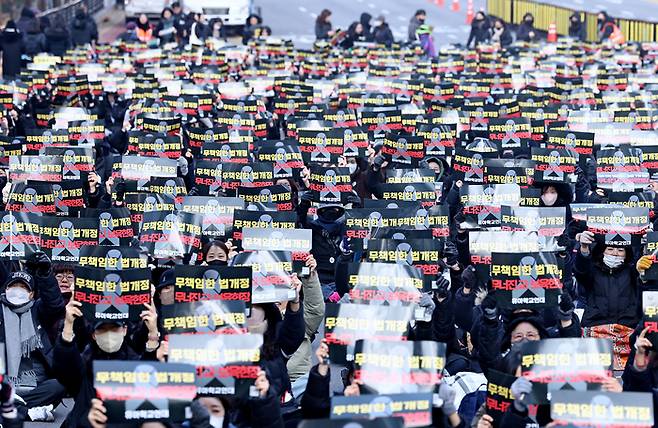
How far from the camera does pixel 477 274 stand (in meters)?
13.0

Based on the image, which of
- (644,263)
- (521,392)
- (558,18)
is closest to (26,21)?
(558,18)

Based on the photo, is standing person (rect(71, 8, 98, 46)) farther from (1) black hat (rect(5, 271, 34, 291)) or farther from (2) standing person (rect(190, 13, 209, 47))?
(1) black hat (rect(5, 271, 34, 291))

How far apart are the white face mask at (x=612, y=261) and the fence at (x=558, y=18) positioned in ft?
92.9

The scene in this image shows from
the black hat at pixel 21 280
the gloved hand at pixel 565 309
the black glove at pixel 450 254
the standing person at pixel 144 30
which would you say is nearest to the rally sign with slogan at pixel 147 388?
the black hat at pixel 21 280

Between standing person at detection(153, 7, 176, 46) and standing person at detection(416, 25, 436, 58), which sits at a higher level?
standing person at detection(153, 7, 176, 46)

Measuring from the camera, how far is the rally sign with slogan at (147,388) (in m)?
9.25

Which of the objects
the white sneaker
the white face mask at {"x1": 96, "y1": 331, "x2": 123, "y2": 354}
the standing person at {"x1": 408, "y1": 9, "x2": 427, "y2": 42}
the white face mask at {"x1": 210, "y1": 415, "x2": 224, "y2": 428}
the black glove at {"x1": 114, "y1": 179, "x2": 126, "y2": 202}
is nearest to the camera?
the white face mask at {"x1": 210, "y1": 415, "x2": 224, "y2": 428}

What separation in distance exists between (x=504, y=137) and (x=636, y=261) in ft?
22.7

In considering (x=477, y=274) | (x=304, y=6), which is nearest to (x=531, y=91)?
(x=477, y=274)

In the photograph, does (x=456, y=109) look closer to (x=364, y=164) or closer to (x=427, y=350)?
(x=364, y=164)

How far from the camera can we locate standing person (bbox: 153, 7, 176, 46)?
43312 millimetres

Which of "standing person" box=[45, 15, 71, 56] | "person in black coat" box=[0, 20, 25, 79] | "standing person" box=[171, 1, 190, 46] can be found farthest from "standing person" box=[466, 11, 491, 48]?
"person in black coat" box=[0, 20, 25, 79]

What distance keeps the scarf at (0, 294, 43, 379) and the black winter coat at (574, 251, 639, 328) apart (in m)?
4.62

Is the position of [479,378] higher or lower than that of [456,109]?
lower
